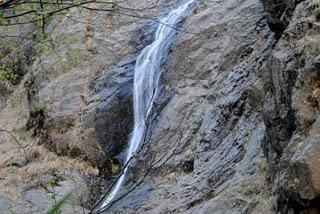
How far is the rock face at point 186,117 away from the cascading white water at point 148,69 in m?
0.29

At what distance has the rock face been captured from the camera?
19.1 feet

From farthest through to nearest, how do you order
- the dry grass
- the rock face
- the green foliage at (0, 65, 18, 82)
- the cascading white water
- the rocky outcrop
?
the cascading white water → the dry grass → the green foliage at (0, 65, 18, 82) → the rock face → the rocky outcrop

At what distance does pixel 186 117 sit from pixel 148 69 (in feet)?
9.44

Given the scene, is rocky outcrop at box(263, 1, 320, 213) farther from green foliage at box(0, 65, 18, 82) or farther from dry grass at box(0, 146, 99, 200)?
dry grass at box(0, 146, 99, 200)

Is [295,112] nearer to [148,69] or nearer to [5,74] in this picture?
[5,74]

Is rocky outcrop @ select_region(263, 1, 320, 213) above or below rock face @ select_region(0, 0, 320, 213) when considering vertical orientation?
above

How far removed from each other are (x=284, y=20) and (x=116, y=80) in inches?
307

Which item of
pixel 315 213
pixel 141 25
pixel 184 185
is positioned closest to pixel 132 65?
pixel 141 25

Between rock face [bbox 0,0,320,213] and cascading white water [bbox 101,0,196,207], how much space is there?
288mm

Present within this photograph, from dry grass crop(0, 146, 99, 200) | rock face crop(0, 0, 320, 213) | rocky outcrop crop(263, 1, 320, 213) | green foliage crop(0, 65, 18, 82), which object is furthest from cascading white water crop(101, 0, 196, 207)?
rocky outcrop crop(263, 1, 320, 213)

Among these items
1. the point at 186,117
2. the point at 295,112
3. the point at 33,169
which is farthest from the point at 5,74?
the point at 33,169

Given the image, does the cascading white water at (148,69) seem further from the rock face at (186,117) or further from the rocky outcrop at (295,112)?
the rocky outcrop at (295,112)

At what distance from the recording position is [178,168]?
34.9ft

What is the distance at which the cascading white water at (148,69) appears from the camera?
1335 centimetres
